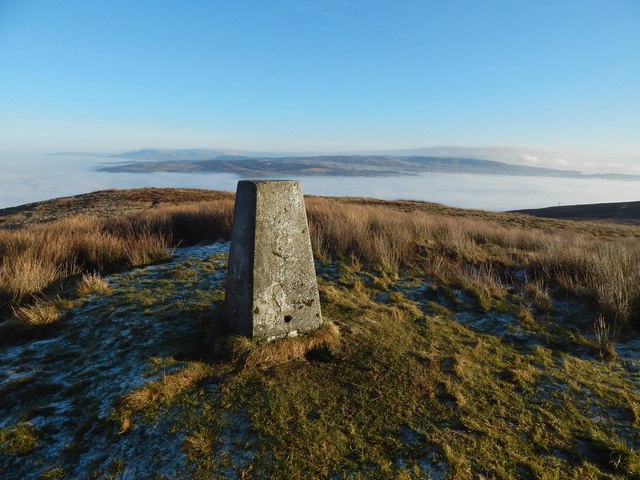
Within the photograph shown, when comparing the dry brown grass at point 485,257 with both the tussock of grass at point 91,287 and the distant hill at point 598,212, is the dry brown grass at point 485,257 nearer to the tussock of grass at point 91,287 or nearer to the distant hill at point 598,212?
the tussock of grass at point 91,287

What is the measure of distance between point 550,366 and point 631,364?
103 cm

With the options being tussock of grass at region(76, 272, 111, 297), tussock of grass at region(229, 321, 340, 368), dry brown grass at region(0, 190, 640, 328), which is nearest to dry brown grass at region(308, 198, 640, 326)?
dry brown grass at region(0, 190, 640, 328)

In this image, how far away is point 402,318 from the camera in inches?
203

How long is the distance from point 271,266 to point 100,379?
192cm

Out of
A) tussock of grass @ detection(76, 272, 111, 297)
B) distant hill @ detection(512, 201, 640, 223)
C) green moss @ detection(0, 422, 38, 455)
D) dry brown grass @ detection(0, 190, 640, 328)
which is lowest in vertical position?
distant hill @ detection(512, 201, 640, 223)

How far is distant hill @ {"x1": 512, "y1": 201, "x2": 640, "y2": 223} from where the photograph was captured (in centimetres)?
4181

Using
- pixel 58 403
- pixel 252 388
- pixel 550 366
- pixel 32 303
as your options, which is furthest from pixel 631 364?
pixel 32 303

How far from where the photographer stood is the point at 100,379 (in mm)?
3535

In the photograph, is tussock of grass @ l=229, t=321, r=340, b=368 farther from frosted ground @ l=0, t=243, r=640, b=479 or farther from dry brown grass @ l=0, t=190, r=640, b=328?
dry brown grass @ l=0, t=190, r=640, b=328

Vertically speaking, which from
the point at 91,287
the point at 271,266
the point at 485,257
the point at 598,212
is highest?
the point at 271,266

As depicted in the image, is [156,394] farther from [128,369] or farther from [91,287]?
[91,287]

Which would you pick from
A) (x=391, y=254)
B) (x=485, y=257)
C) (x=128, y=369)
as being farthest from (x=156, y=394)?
(x=485, y=257)

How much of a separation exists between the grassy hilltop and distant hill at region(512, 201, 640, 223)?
4371 centimetres

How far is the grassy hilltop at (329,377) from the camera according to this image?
8.93ft
